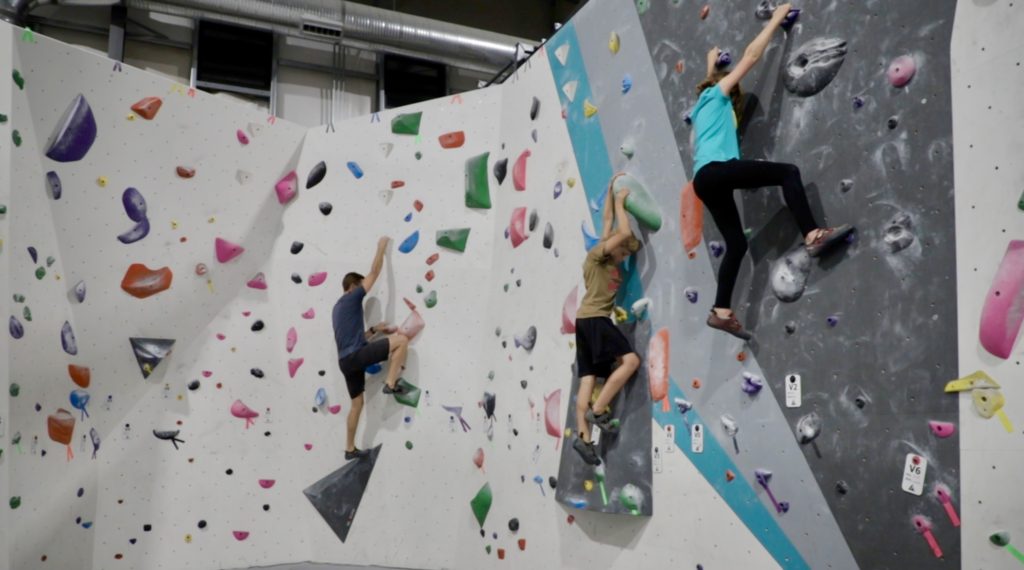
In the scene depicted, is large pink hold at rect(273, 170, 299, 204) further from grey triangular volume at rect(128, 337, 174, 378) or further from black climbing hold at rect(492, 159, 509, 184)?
black climbing hold at rect(492, 159, 509, 184)

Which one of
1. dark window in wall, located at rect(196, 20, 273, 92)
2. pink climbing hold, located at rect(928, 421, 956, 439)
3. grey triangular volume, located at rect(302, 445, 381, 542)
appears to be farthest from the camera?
dark window in wall, located at rect(196, 20, 273, 92)

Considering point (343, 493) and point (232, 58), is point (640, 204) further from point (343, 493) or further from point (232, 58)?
point (232, 58)

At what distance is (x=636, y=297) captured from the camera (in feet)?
12.2

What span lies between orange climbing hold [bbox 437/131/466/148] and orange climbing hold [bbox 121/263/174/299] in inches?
76.1

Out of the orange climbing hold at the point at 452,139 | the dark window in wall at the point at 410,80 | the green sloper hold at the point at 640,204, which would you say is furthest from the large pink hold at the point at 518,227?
the dark window in wall at the point at 410,80

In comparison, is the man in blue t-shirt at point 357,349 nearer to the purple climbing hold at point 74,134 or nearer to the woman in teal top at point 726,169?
the purple climbing hold at point 74,134

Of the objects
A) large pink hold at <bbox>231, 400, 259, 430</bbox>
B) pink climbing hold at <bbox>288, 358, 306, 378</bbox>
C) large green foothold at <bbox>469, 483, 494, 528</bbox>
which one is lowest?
large green foothold at <bbox>469, 483, 494, 528</bbox>

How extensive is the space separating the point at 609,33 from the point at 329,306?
101 inches

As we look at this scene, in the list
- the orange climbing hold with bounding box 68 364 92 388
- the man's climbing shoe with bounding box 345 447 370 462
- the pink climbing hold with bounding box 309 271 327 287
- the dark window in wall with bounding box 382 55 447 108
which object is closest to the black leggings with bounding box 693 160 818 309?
the man's climbing shoe with bounding box 345 447 370 462

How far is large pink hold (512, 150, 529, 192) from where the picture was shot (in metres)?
4.71

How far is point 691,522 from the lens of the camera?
3.26 meters

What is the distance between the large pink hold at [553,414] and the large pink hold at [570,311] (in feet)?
1.06

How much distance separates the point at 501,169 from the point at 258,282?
1.82 m

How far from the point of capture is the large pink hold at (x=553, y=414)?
4105mm
